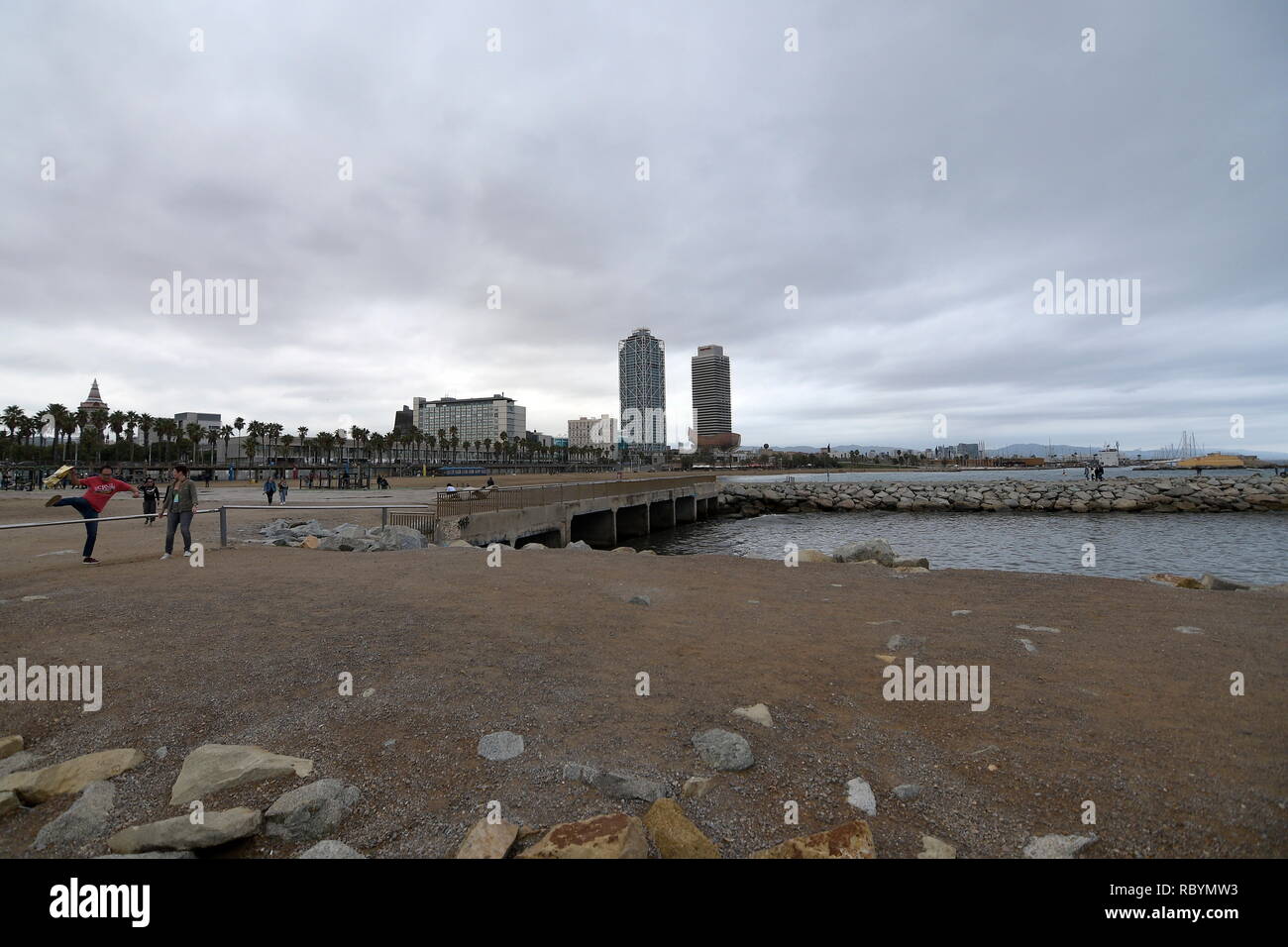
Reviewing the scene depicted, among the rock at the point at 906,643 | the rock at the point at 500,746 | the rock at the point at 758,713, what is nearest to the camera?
the rock at the point at 500,746

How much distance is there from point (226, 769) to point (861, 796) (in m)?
4.49

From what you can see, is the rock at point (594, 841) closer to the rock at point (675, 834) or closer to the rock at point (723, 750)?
the rock at point (675, 834)

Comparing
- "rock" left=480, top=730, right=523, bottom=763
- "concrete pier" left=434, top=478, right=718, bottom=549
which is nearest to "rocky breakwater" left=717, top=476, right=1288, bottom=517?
"concrete pier" left=434, top=478, right=718, bottom=549

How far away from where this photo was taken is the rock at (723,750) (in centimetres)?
435

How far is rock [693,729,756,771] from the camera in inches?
171

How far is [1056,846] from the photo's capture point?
3.33 m

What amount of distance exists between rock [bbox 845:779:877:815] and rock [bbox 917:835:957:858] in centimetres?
40

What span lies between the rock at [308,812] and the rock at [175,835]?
0.65ft

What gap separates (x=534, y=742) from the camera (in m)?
4.67

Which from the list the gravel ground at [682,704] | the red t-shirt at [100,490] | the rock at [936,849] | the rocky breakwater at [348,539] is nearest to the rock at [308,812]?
the gravel ground at [682,704]

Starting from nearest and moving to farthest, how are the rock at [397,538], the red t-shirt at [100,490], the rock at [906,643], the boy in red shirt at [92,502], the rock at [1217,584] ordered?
the rock at [906,643]
the rock at [1217,584]
the boy in red shirt at [92,502]
the red t-shirt at [100,490]
the rock at [397,538]

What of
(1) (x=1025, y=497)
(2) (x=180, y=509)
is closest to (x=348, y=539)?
(2) (x=180, y=509)

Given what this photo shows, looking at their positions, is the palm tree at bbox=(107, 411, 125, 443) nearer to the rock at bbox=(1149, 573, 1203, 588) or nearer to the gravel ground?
the gravel ground
